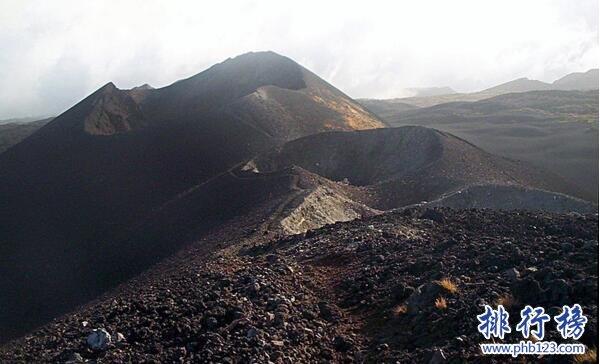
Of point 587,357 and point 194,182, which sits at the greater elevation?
point 194,182

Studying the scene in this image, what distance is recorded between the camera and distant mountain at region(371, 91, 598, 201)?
46.1m

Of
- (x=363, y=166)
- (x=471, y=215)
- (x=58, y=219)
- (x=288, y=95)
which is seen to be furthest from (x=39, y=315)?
(x=288, y=95)

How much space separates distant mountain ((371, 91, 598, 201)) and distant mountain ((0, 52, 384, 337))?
1618 cm

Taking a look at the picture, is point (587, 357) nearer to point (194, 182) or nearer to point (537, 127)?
point (194, 182)

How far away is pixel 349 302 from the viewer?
418 inches

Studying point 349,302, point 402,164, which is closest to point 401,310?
point 349,302

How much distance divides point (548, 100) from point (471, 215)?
97.5 m

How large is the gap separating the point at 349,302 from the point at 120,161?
31.9 meters

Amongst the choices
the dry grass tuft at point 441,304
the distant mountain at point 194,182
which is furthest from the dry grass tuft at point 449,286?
the distant mountain at point 194,182

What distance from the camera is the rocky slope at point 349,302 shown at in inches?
327

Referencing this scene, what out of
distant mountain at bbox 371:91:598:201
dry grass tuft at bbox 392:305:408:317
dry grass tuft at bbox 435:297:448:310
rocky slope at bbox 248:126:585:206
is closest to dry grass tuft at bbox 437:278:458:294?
dry grass tuft at bbox 435:297:448:310

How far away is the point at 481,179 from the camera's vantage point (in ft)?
107

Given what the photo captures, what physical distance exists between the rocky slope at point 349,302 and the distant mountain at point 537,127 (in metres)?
26.4

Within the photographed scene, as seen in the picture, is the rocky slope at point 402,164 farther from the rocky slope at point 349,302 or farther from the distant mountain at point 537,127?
the rocky slope at point 349,302
